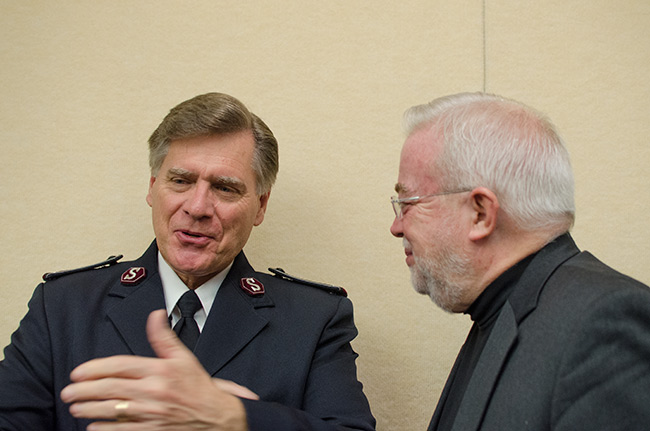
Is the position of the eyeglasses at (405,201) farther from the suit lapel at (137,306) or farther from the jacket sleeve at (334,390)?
the suit lapel at (137,306)

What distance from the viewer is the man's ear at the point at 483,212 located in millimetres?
1141

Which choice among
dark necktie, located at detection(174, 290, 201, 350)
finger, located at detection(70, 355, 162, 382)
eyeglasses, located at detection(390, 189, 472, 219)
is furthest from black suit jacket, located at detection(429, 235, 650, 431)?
dark necktie, located at detection(174, 290, 201, 350)

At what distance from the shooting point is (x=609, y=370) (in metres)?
0.87

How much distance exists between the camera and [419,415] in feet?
6.08

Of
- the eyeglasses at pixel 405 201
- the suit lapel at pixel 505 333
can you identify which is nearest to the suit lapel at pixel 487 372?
the suit lapel at pixel 505 333

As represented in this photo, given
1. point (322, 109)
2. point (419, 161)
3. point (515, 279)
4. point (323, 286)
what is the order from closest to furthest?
point (515, 279), point (419, 161), point (323, 286), point (322, 109)

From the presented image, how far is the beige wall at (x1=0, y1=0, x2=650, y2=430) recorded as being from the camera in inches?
75.2

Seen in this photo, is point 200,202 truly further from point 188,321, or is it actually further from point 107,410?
point 107,410

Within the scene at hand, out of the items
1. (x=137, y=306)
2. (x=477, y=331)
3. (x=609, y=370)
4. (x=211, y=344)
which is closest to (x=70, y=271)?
(x=137, y=306)

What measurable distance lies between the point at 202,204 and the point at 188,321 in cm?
30

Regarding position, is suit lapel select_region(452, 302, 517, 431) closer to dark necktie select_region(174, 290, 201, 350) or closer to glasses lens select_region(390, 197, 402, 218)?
glasses lens select_region(390, 197, 402, 218)

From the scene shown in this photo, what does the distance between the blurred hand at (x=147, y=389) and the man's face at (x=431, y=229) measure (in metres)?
0.55

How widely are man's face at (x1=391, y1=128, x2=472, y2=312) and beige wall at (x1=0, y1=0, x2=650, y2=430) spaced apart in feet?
2.05

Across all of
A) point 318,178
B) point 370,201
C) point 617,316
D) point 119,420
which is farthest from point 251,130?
point 617,316
